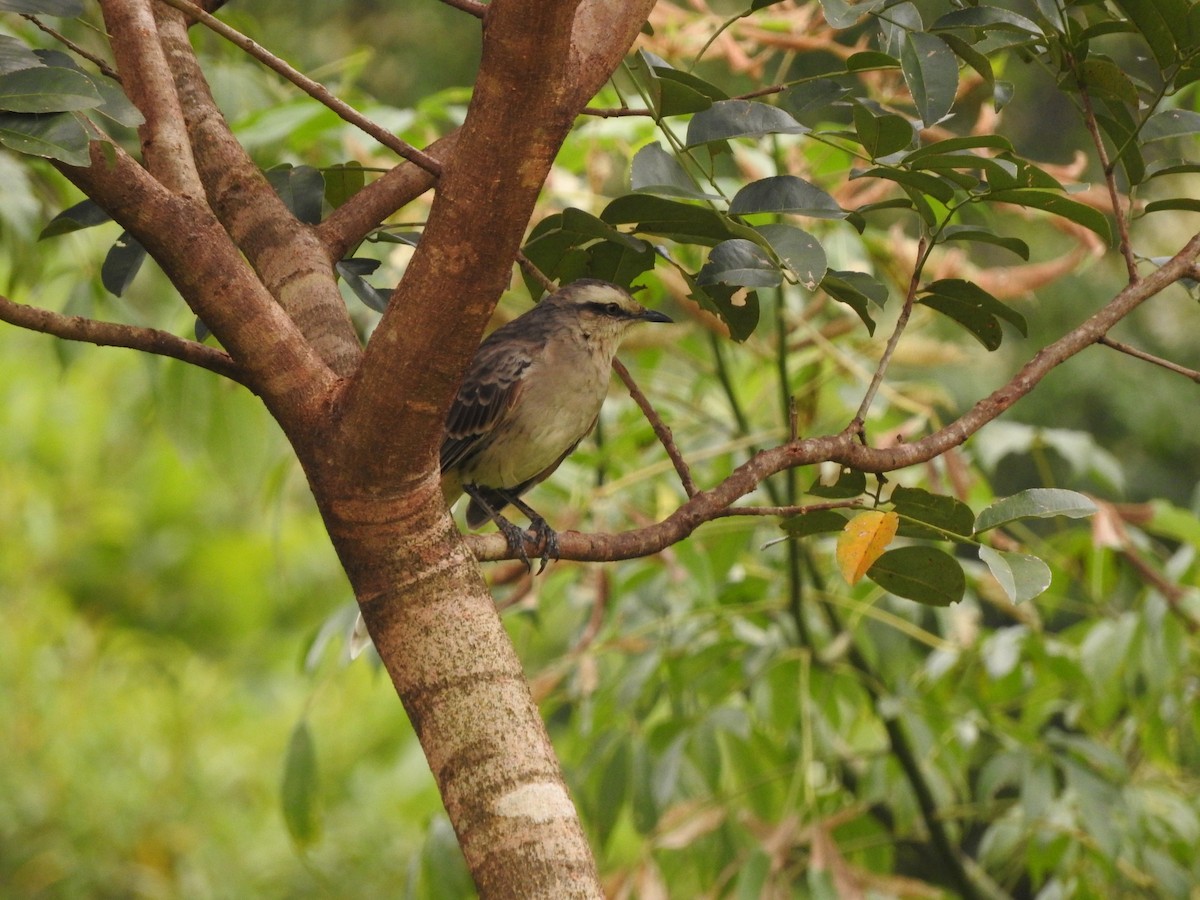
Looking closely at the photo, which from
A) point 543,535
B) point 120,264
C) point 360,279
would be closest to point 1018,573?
point 360,279

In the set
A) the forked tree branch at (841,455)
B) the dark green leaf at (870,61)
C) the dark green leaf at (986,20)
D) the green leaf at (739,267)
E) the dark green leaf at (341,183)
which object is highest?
the dark green leaf at (341,183)

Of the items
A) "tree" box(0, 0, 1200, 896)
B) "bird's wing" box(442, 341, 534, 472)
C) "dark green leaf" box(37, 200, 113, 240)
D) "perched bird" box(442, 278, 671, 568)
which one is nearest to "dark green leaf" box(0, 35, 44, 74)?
"tree" box(0, 0, 1200, 896)

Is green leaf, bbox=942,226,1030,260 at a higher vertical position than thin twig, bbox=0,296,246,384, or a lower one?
lower

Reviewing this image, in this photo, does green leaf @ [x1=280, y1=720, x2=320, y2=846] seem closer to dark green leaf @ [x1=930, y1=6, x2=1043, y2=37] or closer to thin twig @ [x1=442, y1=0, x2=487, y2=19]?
thin twig @ [x1=442, y1=0, x2=487, y2=19]

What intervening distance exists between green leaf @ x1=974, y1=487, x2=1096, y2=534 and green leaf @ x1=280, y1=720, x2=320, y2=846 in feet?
4.40

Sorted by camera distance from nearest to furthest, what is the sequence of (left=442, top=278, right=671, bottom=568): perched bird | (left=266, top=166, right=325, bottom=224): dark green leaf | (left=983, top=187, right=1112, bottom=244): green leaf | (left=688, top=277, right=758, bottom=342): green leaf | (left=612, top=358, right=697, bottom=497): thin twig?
1. (left=983, top=187, right=1112, bottom=244): green leaf
2. (left=612, top=358, right=697, bottom=497): thin twig
3. (left=688, top=277, right=758, bottom=342): green leaf
4. (left=266, top=166, right=325, bottom=224): dark green leaf
5. (left=442, top=278, right=671, bottom=568): perched bird

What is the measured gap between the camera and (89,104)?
43.7 inches

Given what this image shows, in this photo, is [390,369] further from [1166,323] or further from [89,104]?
[1166,323]

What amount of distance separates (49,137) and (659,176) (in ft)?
1.83

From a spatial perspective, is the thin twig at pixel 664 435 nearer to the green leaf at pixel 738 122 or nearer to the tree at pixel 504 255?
the tree at pixel 504 255

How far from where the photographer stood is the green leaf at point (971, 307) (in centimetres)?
142

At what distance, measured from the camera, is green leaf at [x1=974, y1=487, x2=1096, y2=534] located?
1193 mm

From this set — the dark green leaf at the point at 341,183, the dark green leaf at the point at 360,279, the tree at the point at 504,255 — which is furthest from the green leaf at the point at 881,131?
the dark green leaf at the point at 341,183

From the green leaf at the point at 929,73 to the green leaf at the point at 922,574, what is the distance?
43 centimetres
